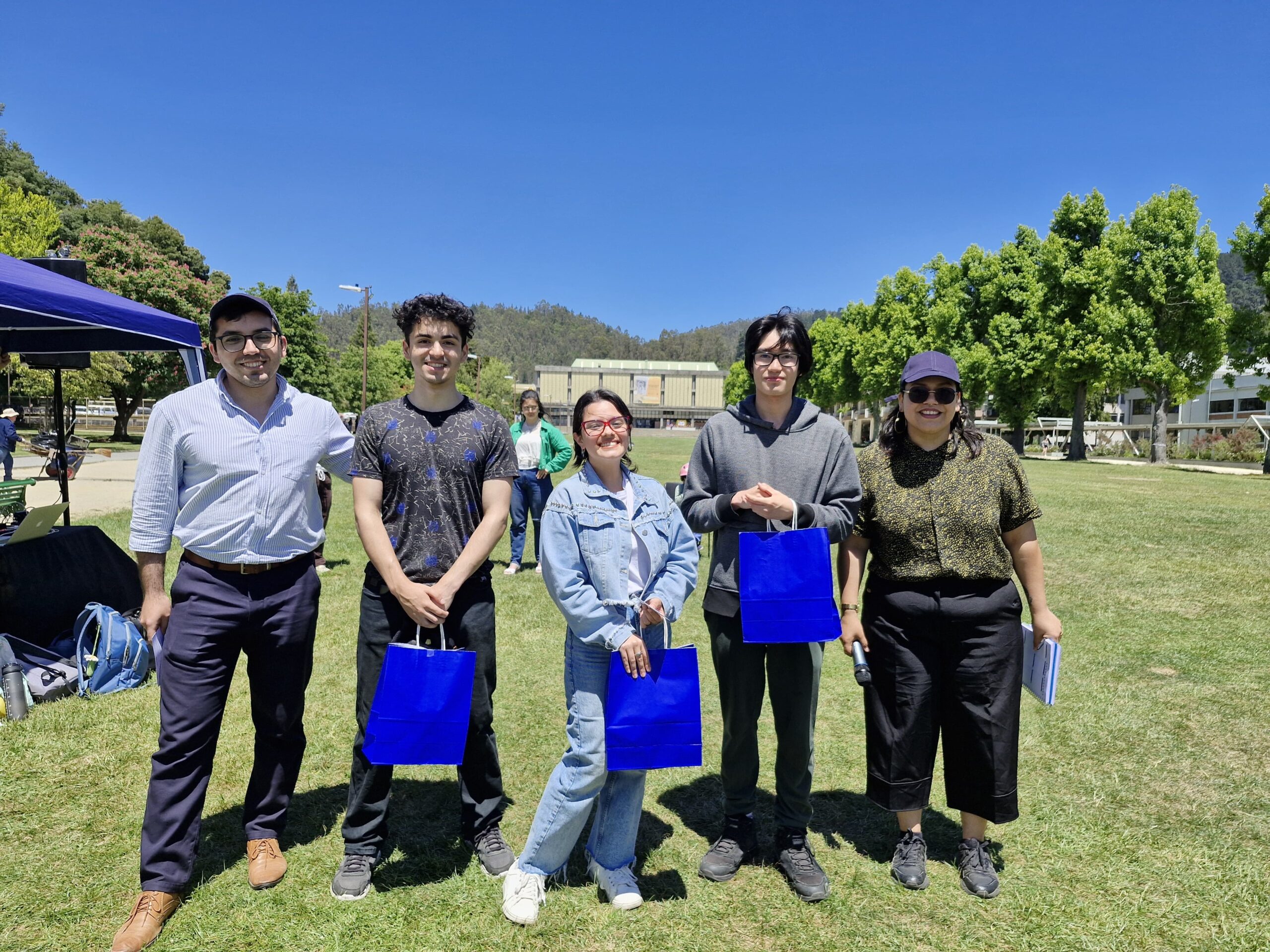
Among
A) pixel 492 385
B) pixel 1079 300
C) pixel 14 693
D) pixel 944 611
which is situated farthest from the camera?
pixel 492 385

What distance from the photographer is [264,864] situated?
2955 millimetres

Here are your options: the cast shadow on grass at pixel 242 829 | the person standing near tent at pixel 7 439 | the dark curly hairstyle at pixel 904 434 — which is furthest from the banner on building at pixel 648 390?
the dark curly hairstyle at pixel 904 434

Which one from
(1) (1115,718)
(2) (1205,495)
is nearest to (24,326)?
(1) (1115,718)

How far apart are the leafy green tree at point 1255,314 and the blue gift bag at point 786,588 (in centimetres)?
2794

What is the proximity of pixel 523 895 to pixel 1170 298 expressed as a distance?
34.8 metres

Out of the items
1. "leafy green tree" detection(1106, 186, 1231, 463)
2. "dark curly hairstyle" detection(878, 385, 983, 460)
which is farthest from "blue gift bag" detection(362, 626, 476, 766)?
"leafy green tree" detection(1106, 186, 1231, 463)

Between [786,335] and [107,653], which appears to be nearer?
[786,335]

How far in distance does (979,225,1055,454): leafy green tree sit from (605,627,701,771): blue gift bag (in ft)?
121

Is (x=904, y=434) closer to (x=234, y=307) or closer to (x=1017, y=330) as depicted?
(x=234, y=307)

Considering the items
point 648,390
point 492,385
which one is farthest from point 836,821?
point 648,390

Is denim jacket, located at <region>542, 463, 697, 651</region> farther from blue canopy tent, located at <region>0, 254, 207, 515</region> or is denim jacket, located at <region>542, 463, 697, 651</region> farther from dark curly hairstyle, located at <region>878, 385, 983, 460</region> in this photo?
blue canopy tent, located at <region>0, 254, 207, 515</region>

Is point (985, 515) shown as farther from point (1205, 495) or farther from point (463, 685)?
point (1205, 495)

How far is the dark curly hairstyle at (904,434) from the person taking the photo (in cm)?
300

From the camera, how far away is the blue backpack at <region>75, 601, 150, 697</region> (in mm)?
4805
